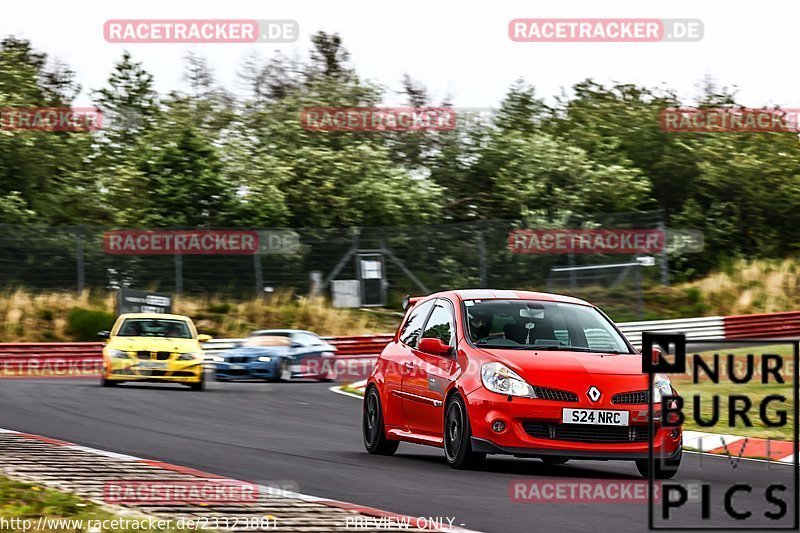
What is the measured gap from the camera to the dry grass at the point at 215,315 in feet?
121

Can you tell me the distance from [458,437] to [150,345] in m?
13.5

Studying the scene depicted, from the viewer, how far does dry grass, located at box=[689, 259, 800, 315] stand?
4078 centimetres

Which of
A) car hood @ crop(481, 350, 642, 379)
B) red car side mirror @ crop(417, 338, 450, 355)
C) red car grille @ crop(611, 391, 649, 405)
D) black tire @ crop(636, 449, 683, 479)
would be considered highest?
red car side mirror @ crop(417, 338, 450, 355)

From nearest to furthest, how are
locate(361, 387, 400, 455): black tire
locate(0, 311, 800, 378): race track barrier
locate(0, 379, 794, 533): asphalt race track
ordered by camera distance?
locate(0, 379, 794, 533): asphalt race track, locate(361, 387, 400, 455): black tire, locate(0, 311, 800, 378): race track barrier

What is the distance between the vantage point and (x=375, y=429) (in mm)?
12906

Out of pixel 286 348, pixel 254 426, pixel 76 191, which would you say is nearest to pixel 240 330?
pixel 286 348

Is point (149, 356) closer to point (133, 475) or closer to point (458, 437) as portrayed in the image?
point (458, 437)

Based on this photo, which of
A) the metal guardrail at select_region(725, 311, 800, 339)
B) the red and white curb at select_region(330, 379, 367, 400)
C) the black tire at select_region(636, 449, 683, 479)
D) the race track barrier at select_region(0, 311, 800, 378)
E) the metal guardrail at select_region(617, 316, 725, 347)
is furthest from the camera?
the metal guardrail at select_region(725, 311, 800, 339)

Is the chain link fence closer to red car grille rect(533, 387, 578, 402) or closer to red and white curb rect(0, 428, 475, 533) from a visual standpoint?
red and white curb rect(0, 428, 475, 533)

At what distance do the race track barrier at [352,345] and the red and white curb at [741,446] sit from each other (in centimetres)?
1652

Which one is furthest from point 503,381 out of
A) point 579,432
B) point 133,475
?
point 133,475

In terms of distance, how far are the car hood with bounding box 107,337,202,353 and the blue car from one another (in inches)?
188

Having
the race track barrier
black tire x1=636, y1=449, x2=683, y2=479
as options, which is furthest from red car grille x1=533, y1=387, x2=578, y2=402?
the race track barrier

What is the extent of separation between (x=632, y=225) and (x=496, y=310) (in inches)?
1019
